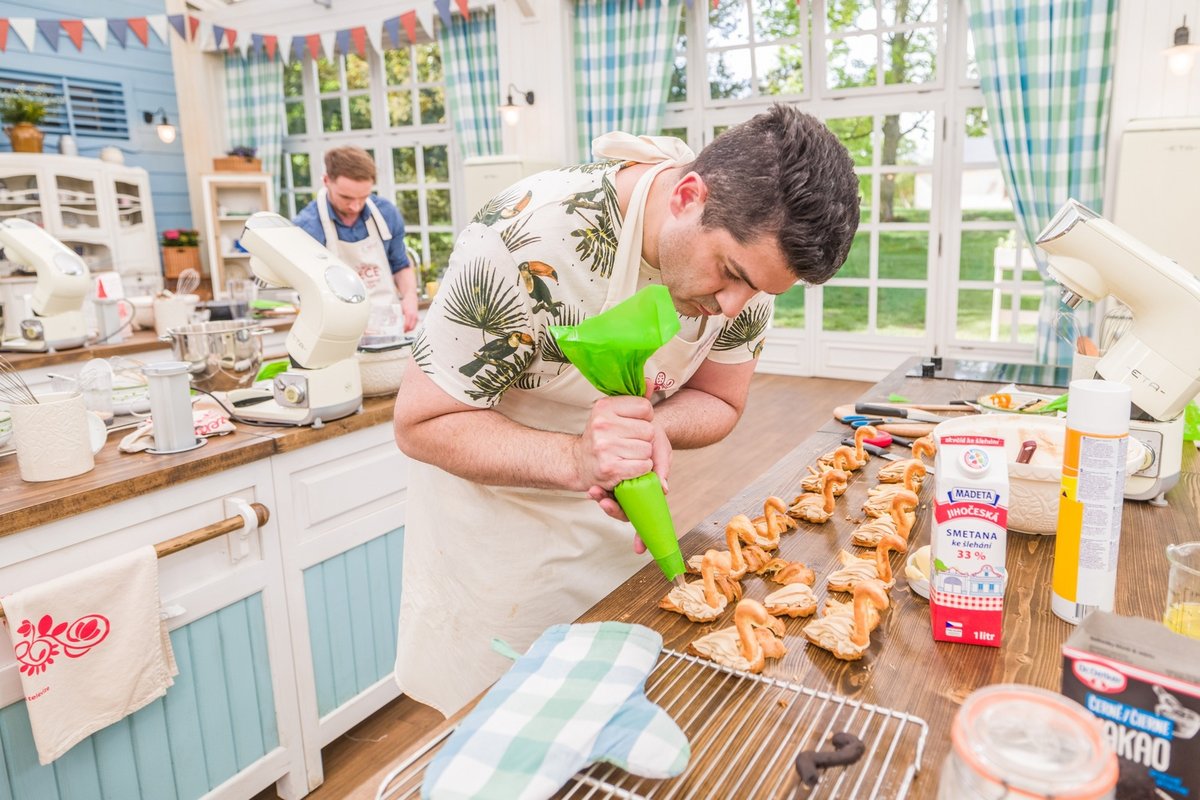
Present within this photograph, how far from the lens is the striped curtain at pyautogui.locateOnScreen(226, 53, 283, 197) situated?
7.14 m

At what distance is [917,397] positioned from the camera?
200cm

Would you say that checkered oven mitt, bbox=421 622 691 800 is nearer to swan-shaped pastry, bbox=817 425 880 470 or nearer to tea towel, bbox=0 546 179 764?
swan-shaped pastry, bbox=817 425 880 470

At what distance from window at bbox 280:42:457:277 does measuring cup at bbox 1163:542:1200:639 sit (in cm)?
656

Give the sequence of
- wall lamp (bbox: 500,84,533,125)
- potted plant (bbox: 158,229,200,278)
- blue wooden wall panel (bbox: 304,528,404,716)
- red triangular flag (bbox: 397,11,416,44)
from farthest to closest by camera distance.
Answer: potted plant (bbox: 158,229,200,278) → red triangular flag (bbox: 397,11,416,44) → wall lamp (bbox: 500,84,533,125) → blue wooden wall panel (bbox: 304,528,404,716)

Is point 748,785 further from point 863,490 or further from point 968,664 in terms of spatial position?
point 863,490

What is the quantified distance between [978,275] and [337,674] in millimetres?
4937

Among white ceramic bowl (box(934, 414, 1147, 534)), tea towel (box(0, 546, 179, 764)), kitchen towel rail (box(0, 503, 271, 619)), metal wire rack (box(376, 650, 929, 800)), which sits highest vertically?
white ceramic bowl (box(934, 414, 1147, 534))

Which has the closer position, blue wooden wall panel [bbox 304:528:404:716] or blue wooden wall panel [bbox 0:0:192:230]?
blue wooden wall panel [bbox 304:528:404:716]

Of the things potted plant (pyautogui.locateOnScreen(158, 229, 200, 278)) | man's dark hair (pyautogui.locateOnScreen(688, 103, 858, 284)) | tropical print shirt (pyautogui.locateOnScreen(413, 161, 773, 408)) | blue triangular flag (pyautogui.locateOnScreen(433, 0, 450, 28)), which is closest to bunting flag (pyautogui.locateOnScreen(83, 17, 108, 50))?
potted plant (pyautogui.locateOnScreen(158, 229, 200, 278))

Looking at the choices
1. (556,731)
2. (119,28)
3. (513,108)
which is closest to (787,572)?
(556,731)

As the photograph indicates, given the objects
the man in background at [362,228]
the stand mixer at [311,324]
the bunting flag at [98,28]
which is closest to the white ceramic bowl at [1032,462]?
the stand mixer at [311,324]

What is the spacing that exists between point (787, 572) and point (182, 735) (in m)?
1.36

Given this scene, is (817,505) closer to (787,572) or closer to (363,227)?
(787,572)

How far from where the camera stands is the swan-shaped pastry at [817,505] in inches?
48.0
